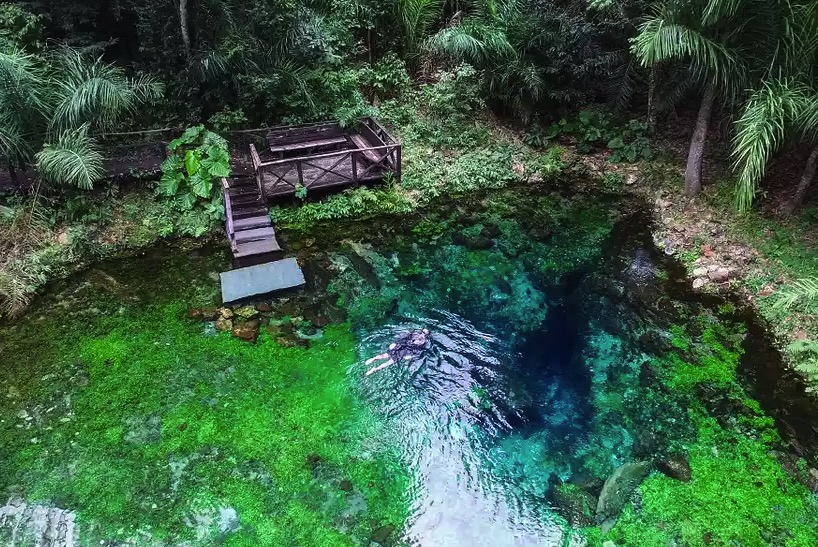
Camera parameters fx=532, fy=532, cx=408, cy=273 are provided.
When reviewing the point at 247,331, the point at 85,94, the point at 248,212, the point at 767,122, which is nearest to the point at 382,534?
the point at 247,331

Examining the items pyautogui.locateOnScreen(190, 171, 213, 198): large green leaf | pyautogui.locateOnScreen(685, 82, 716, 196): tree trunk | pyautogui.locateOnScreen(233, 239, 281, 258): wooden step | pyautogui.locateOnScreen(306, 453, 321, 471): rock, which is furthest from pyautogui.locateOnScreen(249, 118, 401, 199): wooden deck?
pyautogui.locateOnScreen(685, 82, 716, 196): tree trunk

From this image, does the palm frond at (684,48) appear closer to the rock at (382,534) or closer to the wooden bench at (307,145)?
the wooden bench at (307,145)

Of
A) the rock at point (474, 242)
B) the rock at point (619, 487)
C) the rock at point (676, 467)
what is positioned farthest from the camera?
the rock at point (474, 242)

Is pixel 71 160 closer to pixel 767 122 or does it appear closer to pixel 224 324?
pixel 224 324

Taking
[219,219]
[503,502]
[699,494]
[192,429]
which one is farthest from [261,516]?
[219,219]

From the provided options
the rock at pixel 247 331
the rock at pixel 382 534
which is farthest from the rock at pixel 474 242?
the rock at pixel 382 534

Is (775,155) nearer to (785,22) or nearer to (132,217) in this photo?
(785,22)

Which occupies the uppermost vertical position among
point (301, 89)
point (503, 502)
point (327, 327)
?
point (301, 89)
